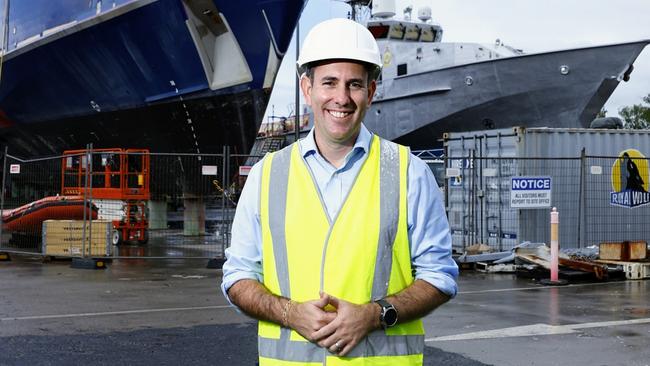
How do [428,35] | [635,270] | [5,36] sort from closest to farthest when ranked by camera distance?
1. [635,270]
2. [5,36]
3. [428,35]

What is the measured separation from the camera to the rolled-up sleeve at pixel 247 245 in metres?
2.21

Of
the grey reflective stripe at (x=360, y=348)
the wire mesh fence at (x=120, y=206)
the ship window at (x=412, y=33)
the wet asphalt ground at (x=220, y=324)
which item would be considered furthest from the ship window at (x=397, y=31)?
the grey reflective stripe at (x=360, y=348)

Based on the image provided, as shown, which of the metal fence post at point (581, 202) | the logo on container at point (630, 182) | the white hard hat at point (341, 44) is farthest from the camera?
the logo on container at point (630, 182)

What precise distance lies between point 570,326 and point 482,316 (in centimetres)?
91

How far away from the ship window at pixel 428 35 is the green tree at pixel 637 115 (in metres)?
48.6

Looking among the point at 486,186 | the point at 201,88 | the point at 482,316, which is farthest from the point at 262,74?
the point at 482,316

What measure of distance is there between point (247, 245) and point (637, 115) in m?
77.4

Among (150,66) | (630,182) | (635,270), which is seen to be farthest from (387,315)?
(150,66)

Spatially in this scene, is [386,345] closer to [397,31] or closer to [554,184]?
[554,184]

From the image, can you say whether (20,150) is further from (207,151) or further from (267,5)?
(267,5)

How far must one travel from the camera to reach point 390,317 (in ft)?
6.49

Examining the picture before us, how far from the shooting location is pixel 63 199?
48.9ft

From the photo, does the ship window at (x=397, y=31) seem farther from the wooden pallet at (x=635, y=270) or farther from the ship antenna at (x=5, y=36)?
the wooden pallet at (x=635, y=270)

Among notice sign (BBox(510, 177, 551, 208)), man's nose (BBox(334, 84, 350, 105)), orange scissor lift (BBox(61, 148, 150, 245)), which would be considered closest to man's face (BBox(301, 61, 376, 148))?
man's nose (BBox(334, 84, 350, 105))
